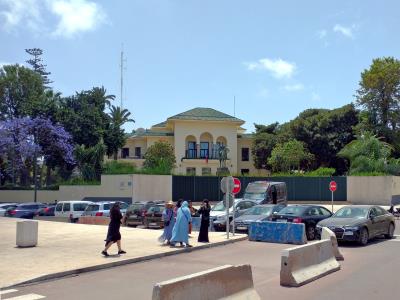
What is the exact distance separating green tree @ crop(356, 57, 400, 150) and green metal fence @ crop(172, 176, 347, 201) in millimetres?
13935

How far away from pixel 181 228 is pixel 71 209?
656 inches

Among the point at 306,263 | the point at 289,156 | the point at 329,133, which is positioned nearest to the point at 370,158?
the point at 289,156

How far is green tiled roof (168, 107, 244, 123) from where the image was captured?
220 feet

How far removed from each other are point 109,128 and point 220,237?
42.5m

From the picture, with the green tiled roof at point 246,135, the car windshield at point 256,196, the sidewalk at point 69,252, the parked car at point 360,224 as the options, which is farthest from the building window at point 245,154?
the parked car at point 360,224

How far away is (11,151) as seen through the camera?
164 feet

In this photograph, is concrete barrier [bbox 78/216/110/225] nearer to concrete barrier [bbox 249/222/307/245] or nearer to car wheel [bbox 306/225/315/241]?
concrete barrier [bbox 249/222/307/245]

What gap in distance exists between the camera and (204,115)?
68.6m

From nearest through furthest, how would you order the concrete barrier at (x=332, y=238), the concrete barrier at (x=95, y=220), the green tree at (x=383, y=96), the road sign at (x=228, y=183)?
the concrete barrier at (x=332, y=238) → the road sign at (x=228, y=183) → the concrete barrier at (x=95, y=220) → the green tree at (x=383, y=96)

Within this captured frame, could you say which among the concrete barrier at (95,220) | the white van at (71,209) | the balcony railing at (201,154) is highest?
the balcony railing at (201,154)

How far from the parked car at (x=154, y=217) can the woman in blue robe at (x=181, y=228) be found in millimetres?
9035

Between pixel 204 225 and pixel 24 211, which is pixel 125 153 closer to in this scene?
pixel 24 211

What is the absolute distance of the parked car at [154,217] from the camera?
2645 centimetres

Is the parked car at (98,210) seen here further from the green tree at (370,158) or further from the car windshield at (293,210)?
the green tree at (370,158)
